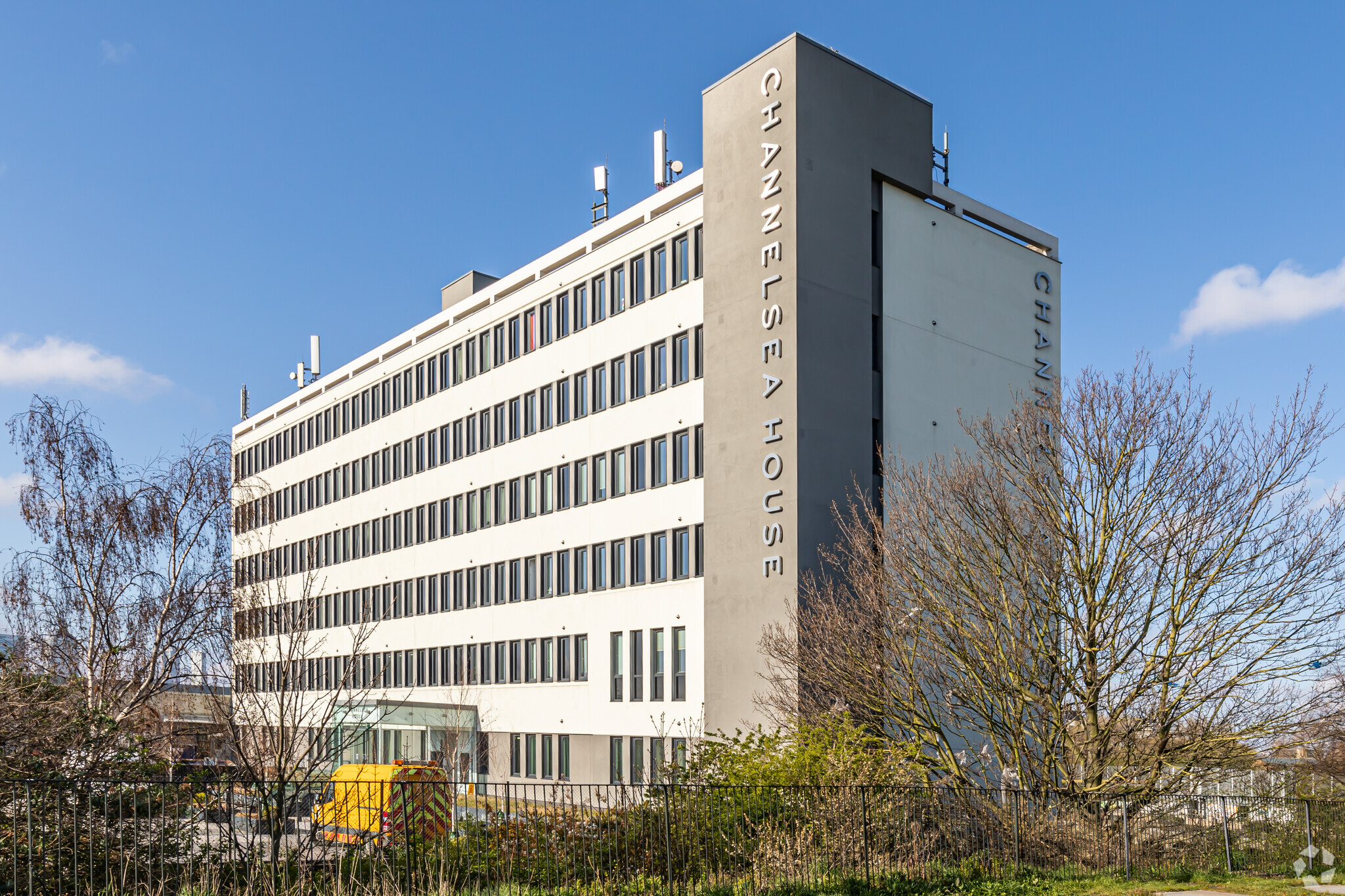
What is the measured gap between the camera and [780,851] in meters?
17.6

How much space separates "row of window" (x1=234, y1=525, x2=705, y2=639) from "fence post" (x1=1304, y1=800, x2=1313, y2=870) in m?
18.2

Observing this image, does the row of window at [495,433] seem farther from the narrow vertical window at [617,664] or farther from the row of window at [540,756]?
the row of window at [540,756]

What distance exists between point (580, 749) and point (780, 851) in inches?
1042

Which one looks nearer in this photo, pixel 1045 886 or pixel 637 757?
pixel 1045 886

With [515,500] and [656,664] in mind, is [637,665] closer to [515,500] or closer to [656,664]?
[656,664]

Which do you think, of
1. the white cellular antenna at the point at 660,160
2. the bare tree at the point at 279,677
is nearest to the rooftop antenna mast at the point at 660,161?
the white cellular antenna at the point at 660,160

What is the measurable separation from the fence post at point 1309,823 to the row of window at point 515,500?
19385 mm

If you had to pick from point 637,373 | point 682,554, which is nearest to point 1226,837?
point 682,554

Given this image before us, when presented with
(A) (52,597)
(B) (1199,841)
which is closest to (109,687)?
(A) (52,597)

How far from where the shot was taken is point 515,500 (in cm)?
4881

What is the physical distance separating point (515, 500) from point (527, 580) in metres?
3.45

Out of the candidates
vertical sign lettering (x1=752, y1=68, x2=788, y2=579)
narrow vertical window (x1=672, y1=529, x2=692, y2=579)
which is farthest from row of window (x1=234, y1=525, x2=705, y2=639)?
vertical sign lettering (x1=752, y1=68, x2=788, y2=579)

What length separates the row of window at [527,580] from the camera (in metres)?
38.2

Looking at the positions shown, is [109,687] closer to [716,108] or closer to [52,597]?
[52,597]
